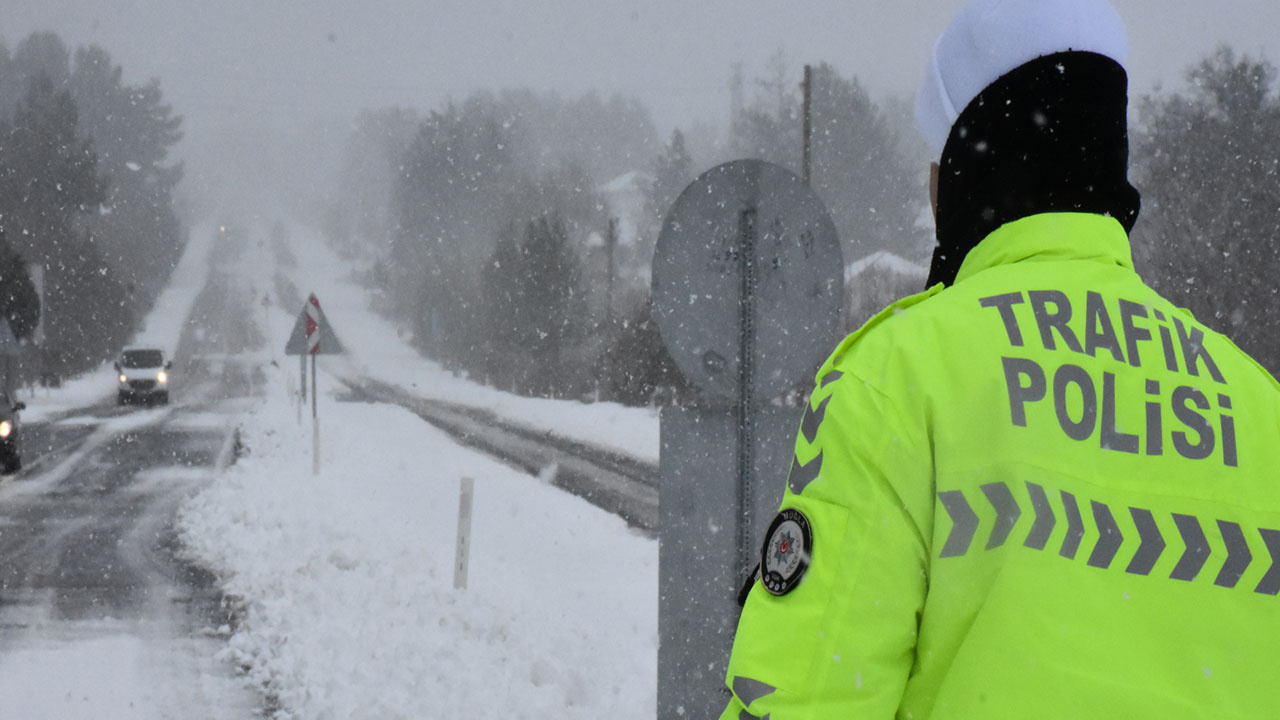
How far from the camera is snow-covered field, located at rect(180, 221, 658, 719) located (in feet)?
19.0

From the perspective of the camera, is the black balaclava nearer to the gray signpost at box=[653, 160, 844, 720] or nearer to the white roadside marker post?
the gray signpost at box=[653, 160, 844, 720]

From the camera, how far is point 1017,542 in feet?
3.92

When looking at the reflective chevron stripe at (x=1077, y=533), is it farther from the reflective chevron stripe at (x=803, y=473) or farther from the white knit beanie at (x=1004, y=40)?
the white knit beanie at (x=1004, y=40)

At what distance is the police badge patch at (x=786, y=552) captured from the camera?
4.05 ft

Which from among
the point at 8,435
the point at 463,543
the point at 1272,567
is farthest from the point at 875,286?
the point at 1272,567

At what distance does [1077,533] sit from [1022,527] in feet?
0.22

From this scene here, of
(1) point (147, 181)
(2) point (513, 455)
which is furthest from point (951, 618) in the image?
(1) point (147, 181)

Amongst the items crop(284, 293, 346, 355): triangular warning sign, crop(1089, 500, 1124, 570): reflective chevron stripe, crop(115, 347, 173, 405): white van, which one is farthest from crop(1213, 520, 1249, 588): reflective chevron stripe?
crop(115, 347, 173, 405): white van

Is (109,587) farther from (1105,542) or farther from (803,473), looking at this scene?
(1105,542)

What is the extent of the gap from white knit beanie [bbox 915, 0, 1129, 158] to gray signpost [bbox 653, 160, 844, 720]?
2.23 m

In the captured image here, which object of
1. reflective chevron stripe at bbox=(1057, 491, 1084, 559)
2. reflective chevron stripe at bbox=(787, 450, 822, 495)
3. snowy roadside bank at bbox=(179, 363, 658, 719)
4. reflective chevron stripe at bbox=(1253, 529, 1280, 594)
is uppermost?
reflective chevron stripe at bbox=(787, 450, 822, 495)

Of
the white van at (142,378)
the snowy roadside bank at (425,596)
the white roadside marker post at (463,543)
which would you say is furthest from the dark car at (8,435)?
the white van at (142,378)

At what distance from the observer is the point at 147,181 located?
3051 inches

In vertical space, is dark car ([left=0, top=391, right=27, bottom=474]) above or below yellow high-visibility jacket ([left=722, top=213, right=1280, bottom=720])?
below
